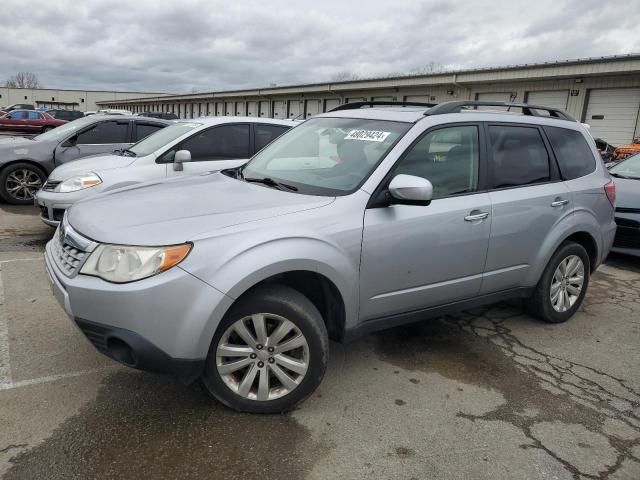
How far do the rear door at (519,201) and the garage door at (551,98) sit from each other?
17026 millimetres

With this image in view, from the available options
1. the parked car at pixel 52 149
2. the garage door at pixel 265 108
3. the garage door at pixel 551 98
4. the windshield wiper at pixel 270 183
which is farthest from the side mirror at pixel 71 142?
the garage door at pixel 265 108

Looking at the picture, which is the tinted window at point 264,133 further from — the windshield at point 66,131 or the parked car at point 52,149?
the windshield at point 66,131

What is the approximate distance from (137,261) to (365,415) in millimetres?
1557

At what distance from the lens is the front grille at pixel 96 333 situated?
2.58m

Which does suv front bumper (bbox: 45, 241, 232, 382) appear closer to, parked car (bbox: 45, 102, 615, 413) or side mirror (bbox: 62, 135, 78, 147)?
parked car (bbox: 45, 102, 615, 413)

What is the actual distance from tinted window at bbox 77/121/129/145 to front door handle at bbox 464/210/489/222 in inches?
282

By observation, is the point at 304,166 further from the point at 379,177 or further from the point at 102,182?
the point at 102,182

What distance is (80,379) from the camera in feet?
10.6

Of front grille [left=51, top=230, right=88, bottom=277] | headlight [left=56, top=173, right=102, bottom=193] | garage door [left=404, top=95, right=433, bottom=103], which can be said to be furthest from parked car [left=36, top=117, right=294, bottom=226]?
garage door [left=404, top=95, right=433, bottom=103]

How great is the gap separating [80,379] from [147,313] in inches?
44.5

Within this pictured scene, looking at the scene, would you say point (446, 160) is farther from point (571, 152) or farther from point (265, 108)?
point (265, 108)

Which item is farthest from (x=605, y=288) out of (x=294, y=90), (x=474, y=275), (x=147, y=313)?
(x=294, y=90)

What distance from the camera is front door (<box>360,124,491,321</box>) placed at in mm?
3146

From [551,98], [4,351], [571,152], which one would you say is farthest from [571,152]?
[551,98]
